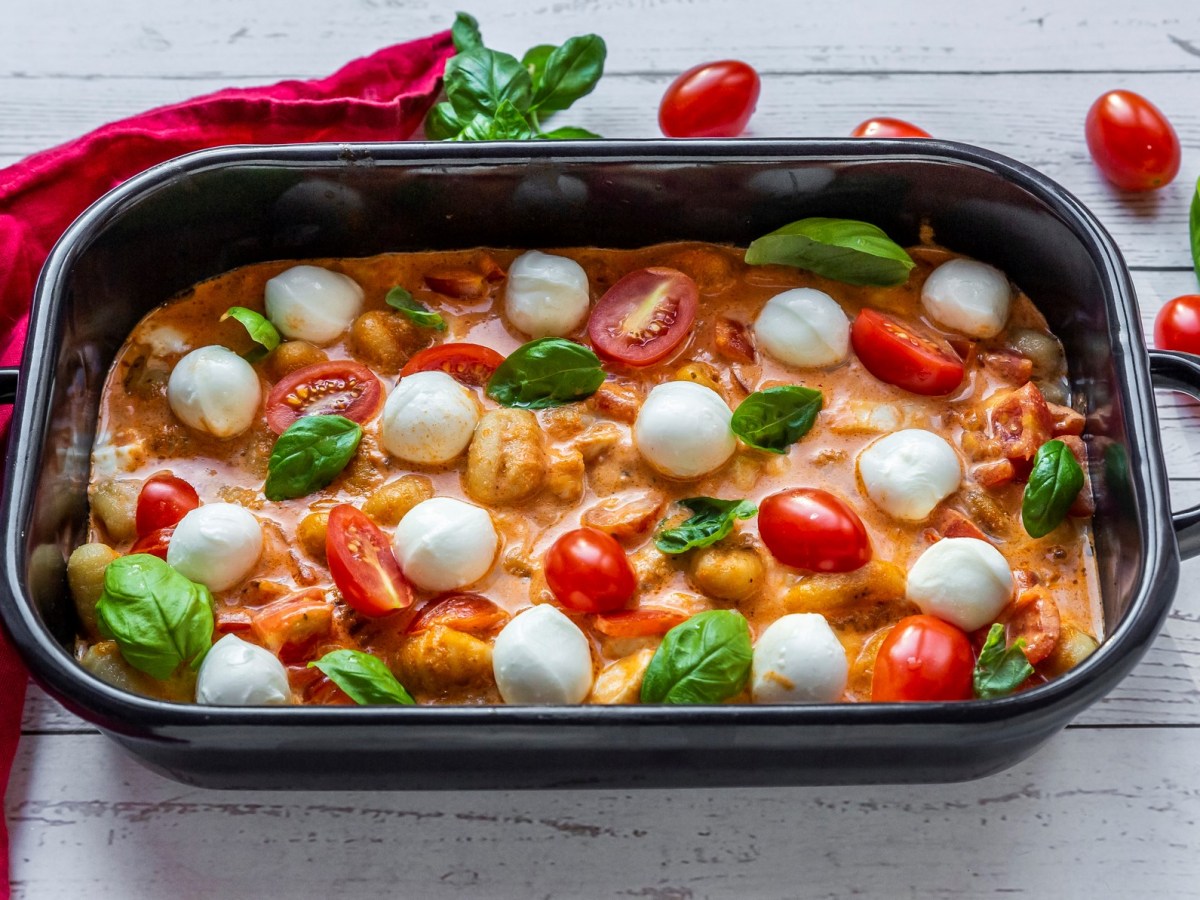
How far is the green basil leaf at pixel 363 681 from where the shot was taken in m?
1.88

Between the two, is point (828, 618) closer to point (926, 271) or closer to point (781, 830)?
point (781, 830)

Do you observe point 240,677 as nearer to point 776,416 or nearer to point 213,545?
point 213,545

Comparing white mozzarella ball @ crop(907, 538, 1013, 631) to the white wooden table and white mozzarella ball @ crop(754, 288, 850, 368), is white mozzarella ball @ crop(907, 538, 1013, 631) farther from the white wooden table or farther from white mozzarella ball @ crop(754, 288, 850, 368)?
white mozzarella ball @ crop(754, 288, 850, 368)

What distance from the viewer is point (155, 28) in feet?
9.01

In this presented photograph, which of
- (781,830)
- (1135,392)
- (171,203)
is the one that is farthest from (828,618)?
(171,203)

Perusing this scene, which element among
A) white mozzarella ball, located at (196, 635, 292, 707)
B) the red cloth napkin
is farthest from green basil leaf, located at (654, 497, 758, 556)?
the red cloth napkin

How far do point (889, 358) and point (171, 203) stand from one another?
3.94 feet

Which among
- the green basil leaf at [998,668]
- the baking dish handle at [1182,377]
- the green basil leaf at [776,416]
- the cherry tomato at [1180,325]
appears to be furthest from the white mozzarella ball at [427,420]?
the cherry tomato at [1180,325]

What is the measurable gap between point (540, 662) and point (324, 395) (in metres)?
0.65

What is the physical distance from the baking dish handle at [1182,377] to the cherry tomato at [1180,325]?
371 millimetres

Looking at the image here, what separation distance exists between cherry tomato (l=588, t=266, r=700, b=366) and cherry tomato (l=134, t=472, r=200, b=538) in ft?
2.37

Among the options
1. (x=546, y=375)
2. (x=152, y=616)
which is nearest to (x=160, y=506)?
(x=152, y=616)

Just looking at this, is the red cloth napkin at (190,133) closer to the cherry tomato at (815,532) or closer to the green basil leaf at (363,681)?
the green basil leaf at (363,681)

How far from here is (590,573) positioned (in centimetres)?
202
